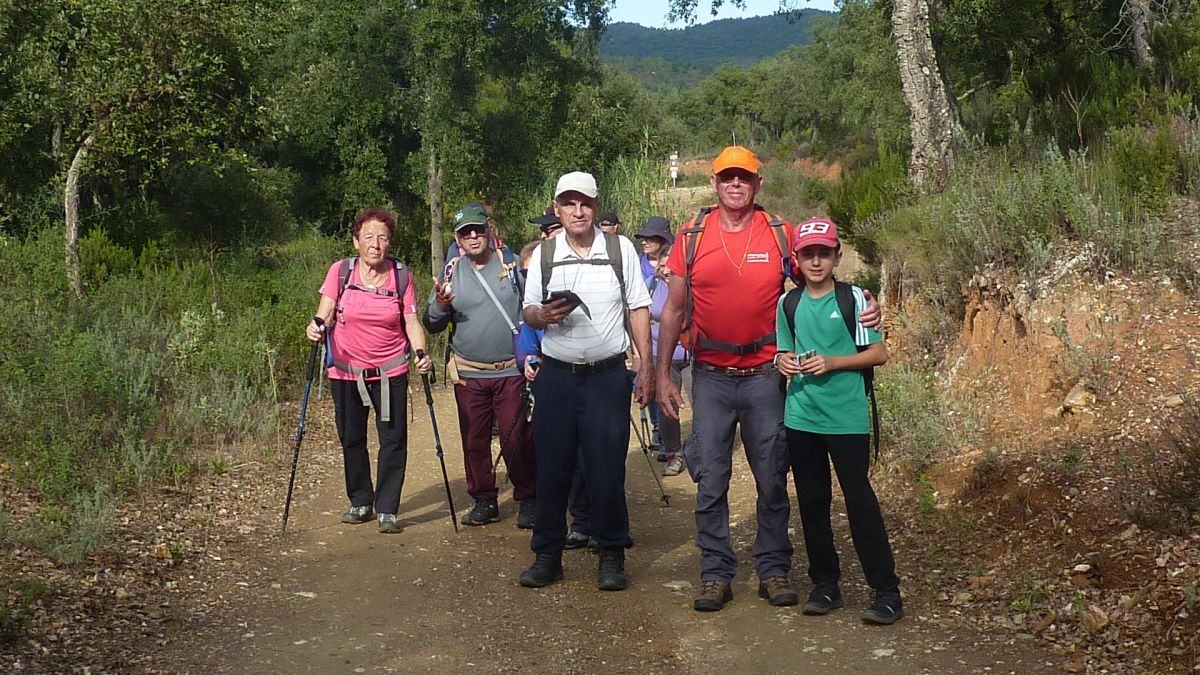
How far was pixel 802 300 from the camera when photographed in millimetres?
5797

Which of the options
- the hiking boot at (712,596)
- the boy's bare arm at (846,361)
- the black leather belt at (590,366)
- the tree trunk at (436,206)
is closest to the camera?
the boy's bare arm at (846,361)

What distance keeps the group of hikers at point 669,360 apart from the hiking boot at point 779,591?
0.01 meters

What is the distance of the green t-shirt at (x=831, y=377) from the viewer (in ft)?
18.6

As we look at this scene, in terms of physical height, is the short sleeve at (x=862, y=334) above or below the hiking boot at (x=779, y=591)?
above

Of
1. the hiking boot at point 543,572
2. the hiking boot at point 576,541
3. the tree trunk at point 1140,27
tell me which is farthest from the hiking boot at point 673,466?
the tree trunk at point 1140,27

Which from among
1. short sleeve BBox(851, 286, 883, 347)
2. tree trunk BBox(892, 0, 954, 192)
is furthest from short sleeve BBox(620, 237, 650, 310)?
tree trunk BBox(892, 0, 954, 192)

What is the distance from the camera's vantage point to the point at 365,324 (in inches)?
311

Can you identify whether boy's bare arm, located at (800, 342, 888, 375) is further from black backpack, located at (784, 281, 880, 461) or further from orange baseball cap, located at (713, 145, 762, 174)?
orange baseball cap, located at (713, 145, 762, 174)

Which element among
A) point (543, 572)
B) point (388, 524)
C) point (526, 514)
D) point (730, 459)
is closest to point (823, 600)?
point (730, 459)

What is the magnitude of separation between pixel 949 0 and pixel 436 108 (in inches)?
358

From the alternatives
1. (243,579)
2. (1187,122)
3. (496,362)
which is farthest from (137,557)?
(1187,122)

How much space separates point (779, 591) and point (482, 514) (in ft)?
9.29

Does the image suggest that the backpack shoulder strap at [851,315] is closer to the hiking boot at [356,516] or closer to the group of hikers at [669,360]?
the group of hikers at [669,360]

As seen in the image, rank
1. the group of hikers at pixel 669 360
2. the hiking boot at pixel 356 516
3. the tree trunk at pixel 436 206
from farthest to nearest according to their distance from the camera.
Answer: the tree trunk at pixel 436 206, the hiking boot at pixel 356 516, the group of hikers at pixel 669 360
